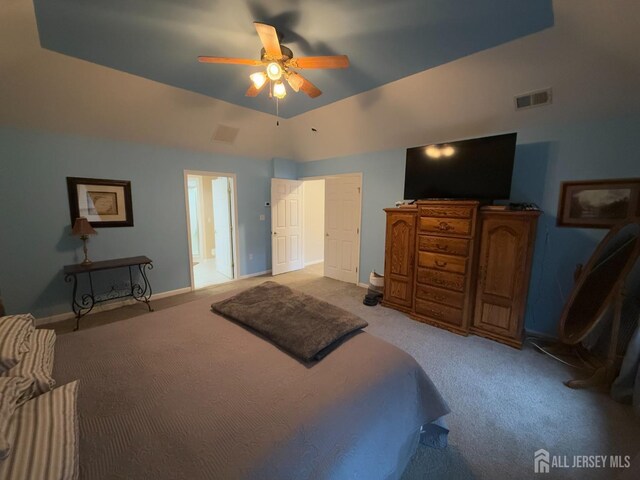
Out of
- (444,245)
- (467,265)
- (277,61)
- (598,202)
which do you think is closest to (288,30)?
(277,61)

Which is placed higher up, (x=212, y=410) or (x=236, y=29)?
(x=236, y=29)

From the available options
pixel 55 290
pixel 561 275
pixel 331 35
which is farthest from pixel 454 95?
pixel 55 290

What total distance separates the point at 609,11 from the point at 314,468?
10.7ft

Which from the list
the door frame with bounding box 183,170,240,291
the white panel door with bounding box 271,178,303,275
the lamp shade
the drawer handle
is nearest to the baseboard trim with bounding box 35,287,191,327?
the door frame with bounding box 183,170,240,291

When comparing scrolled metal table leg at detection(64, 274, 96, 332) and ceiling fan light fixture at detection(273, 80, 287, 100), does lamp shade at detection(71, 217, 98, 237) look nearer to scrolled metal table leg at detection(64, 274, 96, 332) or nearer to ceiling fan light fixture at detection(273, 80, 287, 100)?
scrolled metal table leg at detection(64, 274, 96, 332)

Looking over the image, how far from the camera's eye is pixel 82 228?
9.96 ft

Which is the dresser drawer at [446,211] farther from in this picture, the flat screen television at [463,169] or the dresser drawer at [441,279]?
the dresser drawer at [441,279]

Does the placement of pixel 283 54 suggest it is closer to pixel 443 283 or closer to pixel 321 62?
pixel 321 62

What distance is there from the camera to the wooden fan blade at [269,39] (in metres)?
1.68

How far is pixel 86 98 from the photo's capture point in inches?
111

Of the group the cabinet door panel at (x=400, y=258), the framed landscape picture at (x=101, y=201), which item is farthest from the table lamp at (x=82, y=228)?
the cabinet door panel at (x=400, y=258)

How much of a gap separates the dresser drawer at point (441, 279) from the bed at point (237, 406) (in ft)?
5.69

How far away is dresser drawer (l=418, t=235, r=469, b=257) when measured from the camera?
9.23 feet

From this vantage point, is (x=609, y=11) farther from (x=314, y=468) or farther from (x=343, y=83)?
(x=314, y=468)
